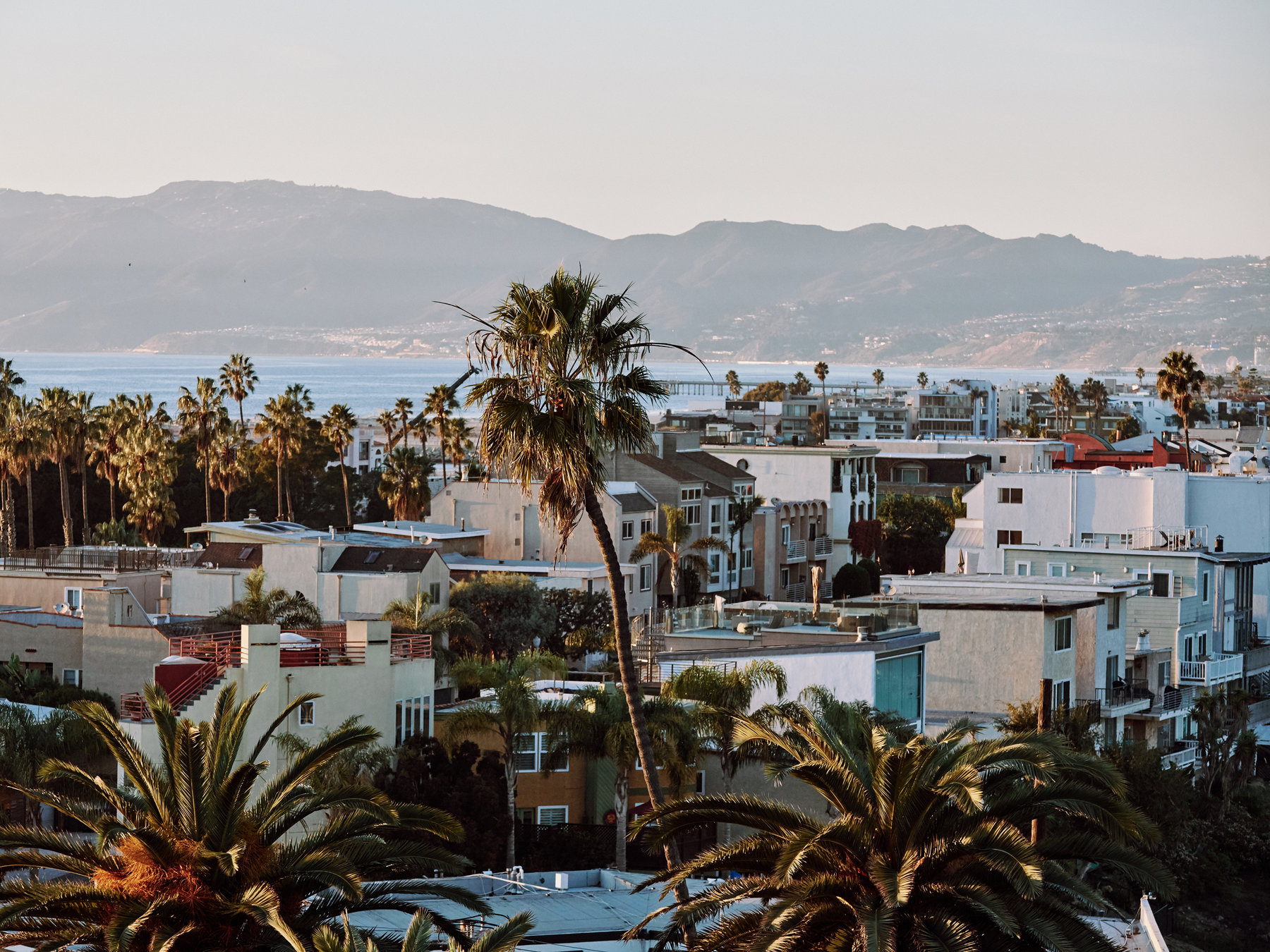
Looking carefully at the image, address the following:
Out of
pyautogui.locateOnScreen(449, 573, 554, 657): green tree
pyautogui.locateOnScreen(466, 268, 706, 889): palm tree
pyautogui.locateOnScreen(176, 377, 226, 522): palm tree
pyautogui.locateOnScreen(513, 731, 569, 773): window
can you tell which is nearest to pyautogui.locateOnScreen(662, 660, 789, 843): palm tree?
pyautogui.locateOnScreen(513, 731, 569, 773): window

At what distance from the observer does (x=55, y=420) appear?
272 ft

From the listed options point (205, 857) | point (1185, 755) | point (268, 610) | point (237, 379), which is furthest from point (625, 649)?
point (237, 379)

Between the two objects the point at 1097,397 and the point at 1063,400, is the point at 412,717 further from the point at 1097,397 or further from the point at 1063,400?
the point at 1097,397

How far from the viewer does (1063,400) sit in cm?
19162

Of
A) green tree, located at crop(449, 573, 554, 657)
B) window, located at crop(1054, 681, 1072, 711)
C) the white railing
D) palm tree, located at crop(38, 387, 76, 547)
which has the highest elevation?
palm tree, located at crop(38, 387, 76, 547)

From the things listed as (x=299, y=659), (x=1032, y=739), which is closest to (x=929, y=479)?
(x=299, y=659)

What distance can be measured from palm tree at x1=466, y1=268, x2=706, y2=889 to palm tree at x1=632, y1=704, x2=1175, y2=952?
9.28 feet

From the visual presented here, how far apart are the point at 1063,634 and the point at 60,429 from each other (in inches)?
2142

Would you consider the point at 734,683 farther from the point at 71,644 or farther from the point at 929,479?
the point at 929,479

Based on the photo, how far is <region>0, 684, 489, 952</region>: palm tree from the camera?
1867cm

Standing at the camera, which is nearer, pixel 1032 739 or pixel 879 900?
pixel 879 900

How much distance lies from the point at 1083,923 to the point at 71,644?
28.6 metres

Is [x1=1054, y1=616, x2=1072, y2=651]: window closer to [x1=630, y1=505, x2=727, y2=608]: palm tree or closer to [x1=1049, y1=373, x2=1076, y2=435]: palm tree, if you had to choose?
[x1=630, y1=505, x2=727, y2=608]: palm tree

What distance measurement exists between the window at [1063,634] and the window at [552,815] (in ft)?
48.4
